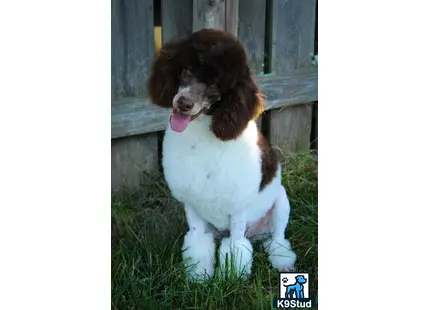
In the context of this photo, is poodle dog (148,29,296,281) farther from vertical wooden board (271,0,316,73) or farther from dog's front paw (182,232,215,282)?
vertical wooden board (271,0,316,73)

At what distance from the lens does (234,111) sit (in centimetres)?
171

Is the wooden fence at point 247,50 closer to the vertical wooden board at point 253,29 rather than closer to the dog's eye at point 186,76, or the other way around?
the vertical wooden board at point 253,29

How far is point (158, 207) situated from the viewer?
2012 mm

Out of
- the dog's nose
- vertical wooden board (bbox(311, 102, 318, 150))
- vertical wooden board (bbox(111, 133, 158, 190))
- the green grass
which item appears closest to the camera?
the dog's nose

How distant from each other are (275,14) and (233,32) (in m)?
0.16

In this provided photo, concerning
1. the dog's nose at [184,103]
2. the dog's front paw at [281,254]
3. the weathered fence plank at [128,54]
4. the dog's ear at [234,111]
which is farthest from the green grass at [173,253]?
the dog's nose at [184,103]

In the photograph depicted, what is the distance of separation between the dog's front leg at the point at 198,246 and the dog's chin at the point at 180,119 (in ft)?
1.08

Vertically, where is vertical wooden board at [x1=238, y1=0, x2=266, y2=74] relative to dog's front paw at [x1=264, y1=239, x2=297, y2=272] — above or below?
above

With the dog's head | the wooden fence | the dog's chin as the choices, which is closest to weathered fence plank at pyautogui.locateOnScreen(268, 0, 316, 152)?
the wooden fence

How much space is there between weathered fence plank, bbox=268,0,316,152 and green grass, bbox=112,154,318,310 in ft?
0.27

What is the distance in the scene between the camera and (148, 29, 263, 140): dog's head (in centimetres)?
166

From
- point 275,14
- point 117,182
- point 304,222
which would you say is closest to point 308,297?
point 304,222

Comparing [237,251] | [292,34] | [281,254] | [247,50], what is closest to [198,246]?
[237,251]

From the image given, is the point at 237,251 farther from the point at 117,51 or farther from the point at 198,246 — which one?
the point at 117,51
